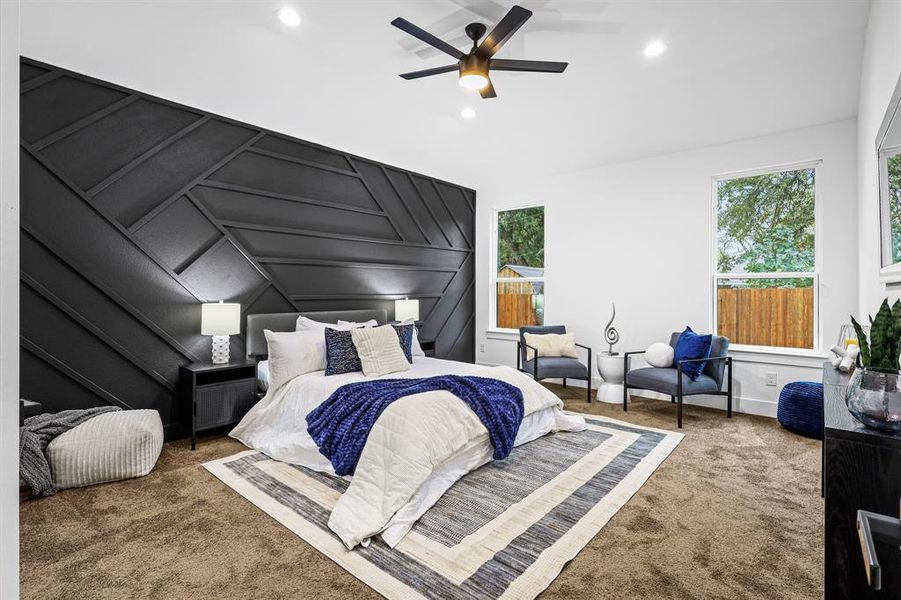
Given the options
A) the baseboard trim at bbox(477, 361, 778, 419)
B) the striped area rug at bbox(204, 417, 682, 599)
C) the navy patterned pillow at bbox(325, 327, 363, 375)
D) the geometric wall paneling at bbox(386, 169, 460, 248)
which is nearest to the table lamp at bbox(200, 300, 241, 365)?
the navy patterned pillow at bbox(325, 327, 363, 375)

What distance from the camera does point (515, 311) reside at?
258 inches

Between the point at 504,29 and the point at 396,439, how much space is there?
7.54 ft

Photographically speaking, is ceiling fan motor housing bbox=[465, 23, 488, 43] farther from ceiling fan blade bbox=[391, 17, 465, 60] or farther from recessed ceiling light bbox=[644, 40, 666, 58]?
recessed ceiling light bbox=[644, 40, 666, 58]

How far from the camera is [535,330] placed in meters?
5.50

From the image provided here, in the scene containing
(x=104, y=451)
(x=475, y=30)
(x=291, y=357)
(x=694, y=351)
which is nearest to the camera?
(x=475, y=30)

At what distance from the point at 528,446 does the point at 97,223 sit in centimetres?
365

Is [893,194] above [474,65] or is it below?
below

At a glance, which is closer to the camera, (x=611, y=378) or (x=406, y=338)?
(x=406, y=338)

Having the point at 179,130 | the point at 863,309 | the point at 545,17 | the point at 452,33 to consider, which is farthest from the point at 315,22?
the point at 863,309

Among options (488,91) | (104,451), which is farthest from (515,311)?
(104,451)

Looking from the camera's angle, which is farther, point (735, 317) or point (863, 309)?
point (735, 317)

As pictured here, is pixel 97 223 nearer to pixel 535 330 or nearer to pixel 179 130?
pixel 179 130

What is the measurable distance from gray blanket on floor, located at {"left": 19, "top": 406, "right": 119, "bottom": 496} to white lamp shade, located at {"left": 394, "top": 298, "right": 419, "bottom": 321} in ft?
10.2

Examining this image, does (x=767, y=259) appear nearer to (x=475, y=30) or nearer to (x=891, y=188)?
(x=891, y=188)
